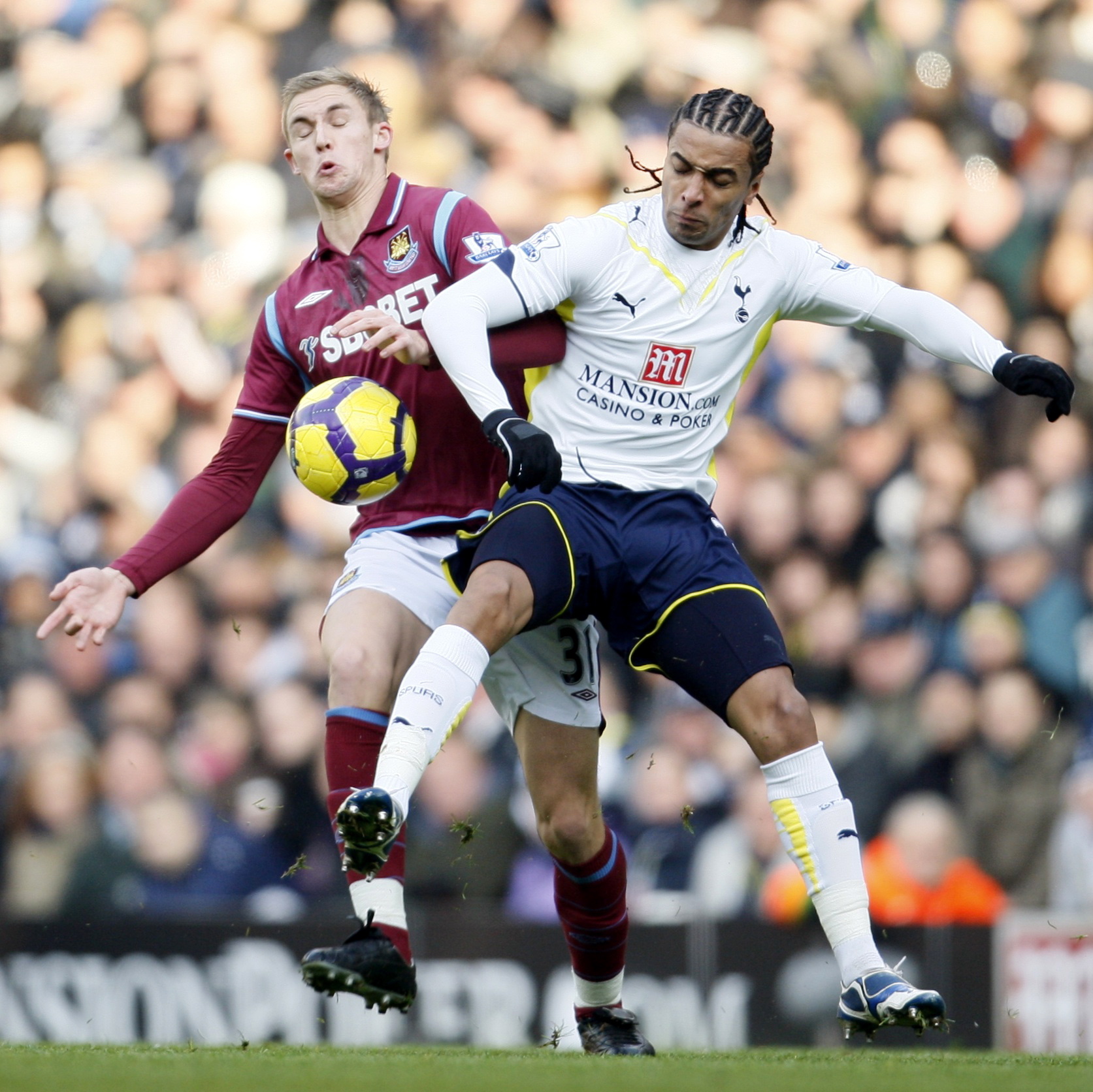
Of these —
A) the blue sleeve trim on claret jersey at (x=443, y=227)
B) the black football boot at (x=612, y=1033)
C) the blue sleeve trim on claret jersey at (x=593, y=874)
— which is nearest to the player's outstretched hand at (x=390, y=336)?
the blue sleeve trim on claret jersey at (x=443, y=227)

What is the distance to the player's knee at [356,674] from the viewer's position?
4664 millimetres

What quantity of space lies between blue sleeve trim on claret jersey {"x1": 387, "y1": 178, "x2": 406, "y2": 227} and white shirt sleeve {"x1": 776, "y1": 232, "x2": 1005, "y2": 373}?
46.1 inches

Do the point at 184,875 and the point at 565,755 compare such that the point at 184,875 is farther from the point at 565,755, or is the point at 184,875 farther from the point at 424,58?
the point at 424,58

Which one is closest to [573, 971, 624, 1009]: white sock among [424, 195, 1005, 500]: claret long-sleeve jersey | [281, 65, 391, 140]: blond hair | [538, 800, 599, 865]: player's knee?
[538, 800, 599, 865]: player's knee

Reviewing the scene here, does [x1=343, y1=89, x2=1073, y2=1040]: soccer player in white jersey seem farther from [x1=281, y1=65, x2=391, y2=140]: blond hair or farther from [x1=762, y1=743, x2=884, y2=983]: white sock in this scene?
[x1=281, y1=65, x2=391, y2=140]: blond hair

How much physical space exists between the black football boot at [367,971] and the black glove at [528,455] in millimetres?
1183

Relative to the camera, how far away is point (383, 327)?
14.9ft

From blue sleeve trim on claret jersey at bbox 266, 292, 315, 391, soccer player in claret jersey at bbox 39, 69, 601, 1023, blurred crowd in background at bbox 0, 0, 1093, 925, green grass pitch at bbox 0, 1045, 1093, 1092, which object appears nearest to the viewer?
green grass pitch at bbox 0, 1045, 1093, 1092

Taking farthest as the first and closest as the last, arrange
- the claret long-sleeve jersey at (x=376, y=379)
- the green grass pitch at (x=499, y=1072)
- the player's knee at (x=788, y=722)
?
the claret long-sleeve jersey at (x=376, y=379), the player's knee at (x=788, y=722), the green grass pitch at (x=499, y=1072)

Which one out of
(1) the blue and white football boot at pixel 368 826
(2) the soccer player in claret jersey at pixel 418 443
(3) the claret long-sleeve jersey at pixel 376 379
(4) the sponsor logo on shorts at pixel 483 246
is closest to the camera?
(1) the blue and white football boot at pixel 368 826

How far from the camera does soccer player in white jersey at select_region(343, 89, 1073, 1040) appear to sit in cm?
428

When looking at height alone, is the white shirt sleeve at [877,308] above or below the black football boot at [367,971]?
above

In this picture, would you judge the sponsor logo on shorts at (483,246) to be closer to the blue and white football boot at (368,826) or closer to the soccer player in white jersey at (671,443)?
the soccer player in white jersey at (671,443)

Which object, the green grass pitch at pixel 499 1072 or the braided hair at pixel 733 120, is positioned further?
the braided hair at pixel 733 120
